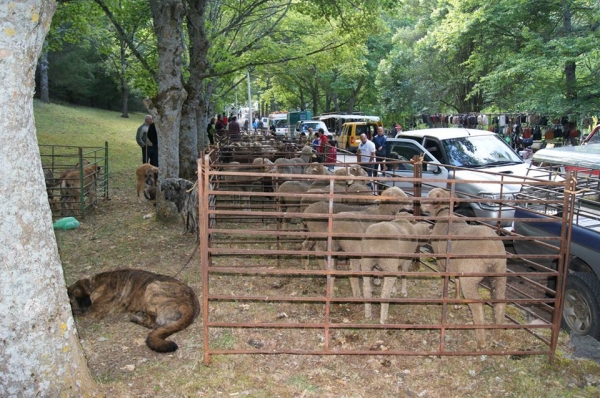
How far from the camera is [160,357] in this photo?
15.8 feet

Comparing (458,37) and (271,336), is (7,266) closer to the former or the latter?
(271,336)

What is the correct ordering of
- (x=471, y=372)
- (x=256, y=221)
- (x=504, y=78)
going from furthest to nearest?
1. (x=504, y=78)
2. (x=256, y=221)
3. (x=471, y=372)

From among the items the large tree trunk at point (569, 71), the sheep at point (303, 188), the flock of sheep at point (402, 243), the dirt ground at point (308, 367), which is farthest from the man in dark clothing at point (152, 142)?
the large tree trunk at point (569, 71)

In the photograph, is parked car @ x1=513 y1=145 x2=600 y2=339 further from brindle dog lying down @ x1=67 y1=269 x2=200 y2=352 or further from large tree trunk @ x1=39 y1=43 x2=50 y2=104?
large tree trunk @ x1=39 y1=43 x2=50 y2=104

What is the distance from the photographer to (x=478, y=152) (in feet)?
35.8

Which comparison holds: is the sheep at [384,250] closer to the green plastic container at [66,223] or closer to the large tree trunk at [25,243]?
the large tree trunk at [25,243]

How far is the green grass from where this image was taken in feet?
66.8

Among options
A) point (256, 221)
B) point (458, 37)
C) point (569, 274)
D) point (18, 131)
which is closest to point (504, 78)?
point (458, 37)

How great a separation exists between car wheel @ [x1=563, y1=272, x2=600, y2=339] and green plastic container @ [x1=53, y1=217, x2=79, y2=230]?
8.54 metres

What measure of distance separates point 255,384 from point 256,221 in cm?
602

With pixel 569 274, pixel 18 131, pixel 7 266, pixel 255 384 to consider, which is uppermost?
pixel 18 131

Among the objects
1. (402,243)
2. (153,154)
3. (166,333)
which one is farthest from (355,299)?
(153,154)

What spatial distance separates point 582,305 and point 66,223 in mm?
8781

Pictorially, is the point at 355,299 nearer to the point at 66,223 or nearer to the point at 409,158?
the point at 66,223
